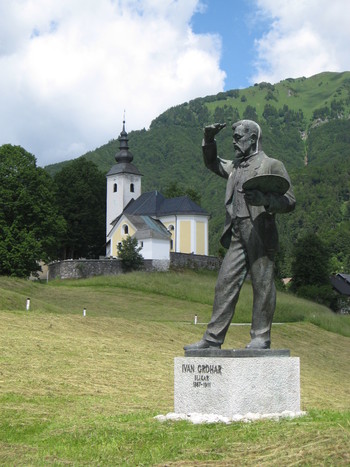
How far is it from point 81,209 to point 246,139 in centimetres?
7371

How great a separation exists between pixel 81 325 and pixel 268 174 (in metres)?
18.8

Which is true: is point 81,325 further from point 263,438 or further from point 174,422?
point 263,438

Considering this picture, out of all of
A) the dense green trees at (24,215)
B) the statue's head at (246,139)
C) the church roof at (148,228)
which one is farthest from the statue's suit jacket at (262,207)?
the church roof at (148,228)

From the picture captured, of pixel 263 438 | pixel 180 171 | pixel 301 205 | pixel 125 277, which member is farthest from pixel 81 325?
pixel 180 171

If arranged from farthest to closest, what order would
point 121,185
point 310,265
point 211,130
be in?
point 121,185
point 310,265
point 211,130

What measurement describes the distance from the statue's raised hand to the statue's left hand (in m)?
1.14

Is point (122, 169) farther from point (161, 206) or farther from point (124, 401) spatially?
point (124, 401)

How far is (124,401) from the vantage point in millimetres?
13484

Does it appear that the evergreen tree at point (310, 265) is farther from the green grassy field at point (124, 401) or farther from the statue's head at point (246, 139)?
the statue's head at point (246, 139)

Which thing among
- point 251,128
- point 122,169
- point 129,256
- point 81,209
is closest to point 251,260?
point 251,128

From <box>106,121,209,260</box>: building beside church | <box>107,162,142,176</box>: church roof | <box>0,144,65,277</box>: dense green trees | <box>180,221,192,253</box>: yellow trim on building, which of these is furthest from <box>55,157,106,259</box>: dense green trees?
<box>0,144,65,277</box>: dense green trees

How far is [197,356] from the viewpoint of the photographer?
9.77 m

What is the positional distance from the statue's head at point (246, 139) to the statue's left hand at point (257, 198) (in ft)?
2.83

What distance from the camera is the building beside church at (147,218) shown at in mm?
79419
